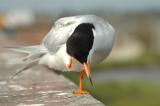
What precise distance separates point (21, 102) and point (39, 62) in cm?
130

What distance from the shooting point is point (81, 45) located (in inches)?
190

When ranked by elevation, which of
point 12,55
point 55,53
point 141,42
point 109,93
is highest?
point 55,53

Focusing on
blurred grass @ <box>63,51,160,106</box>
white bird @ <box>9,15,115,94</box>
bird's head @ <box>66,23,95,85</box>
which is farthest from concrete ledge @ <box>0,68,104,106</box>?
blurred grass @ <box>63,51,160,106</box>

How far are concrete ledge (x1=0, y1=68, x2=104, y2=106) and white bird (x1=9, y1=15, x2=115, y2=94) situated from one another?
0.15m

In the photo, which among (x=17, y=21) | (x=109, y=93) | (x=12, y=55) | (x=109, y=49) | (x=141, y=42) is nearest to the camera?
(x=109, y=49)

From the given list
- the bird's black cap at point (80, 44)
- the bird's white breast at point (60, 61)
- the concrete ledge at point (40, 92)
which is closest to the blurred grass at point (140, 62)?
the concrete ledge at point (40, 92)

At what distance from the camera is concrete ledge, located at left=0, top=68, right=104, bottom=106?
193 inches

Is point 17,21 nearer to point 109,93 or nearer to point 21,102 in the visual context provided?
point 109,93

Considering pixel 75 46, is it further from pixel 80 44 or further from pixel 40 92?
pixel 40 92

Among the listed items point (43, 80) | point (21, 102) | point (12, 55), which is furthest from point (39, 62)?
point (12, 55)

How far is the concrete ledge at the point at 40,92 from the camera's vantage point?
16.1ft

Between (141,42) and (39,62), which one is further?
(141,42)

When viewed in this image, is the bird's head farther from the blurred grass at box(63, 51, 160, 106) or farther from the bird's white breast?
the blurred grass at box(63, 51, 160, 106)

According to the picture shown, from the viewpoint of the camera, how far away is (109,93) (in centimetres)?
2191
